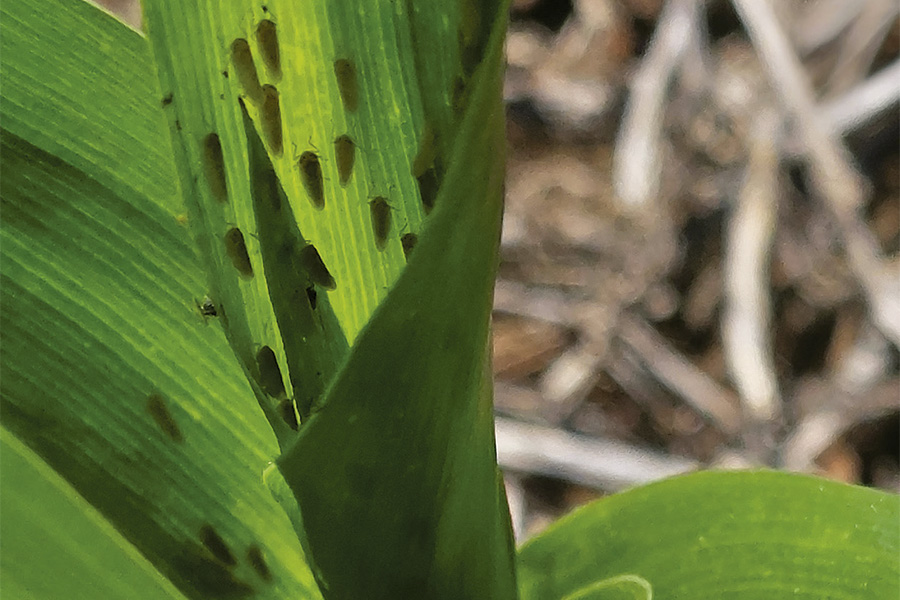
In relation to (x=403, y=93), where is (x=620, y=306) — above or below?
above

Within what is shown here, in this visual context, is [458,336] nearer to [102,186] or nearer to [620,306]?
[102,186]

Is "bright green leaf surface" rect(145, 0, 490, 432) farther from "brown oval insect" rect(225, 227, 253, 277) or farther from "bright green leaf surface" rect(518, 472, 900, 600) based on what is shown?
"bright green leaf surface" rect(518, 472, 900, 600)

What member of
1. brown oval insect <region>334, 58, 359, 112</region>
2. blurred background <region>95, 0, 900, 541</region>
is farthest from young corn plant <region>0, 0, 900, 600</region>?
blurred background <region>95, 0, 900, 541</region>

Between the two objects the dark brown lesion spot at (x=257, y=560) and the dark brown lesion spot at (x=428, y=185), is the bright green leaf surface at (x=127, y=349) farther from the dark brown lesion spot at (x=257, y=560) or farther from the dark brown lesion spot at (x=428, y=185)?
the dark brown lesion spot at (x=428, y=185)

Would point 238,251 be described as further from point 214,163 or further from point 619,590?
point 619,590

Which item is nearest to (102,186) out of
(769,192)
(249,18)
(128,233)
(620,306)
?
(128,233)

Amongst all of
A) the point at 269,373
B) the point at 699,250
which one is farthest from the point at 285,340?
the point at 699,250
